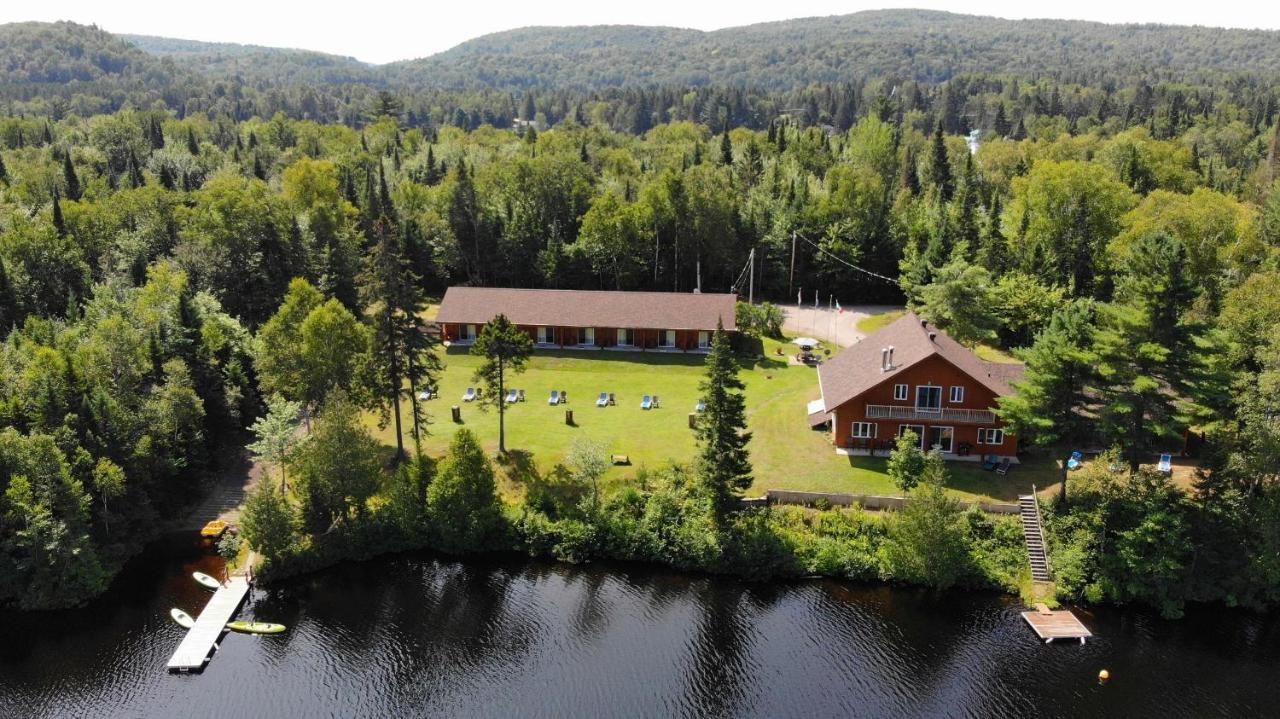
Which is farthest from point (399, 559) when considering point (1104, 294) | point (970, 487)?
point (1104, 294)

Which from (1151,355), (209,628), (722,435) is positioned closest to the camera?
(209,628)

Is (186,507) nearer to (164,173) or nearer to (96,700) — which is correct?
(96,700)

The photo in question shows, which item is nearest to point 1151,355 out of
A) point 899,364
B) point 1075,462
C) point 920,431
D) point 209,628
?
point 1075,462

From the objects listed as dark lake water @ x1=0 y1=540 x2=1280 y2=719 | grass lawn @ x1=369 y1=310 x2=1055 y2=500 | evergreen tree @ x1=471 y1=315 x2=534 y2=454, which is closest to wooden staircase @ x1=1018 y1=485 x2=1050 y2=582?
grass lawn @ x1=369 y1=310 x2=1055 y2=500

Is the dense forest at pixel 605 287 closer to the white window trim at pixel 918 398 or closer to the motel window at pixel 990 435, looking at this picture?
Result: the motel window at pixel 990 435

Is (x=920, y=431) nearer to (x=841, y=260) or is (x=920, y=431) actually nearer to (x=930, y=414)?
(x=930, y=414)

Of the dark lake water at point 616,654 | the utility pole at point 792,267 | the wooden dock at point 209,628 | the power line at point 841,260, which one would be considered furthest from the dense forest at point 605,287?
the wooden dock at point 209,628
